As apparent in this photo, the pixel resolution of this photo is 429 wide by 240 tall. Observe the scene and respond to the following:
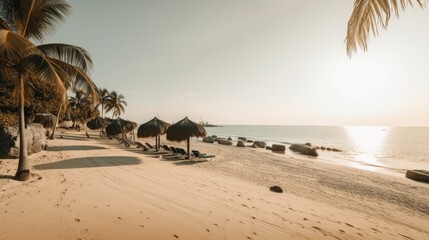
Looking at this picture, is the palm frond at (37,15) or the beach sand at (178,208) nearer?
the beach sand at (178,208)

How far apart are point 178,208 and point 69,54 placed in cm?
632

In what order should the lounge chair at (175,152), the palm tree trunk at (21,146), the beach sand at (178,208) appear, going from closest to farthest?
the beach sand at (178,208) → the palm tree trunk at (21,146) → the lounge chair at (175,152)

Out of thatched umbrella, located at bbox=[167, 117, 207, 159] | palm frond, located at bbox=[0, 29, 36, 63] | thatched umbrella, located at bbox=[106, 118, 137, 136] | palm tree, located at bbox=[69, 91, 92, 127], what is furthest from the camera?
palm tree, located at bbox=[69, 91, 92, 127]

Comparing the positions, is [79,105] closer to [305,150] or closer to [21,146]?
[21,146]

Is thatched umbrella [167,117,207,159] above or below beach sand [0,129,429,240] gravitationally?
above

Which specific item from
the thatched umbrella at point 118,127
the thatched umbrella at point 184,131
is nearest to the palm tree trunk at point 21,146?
the thatched umbrella at point 184,131

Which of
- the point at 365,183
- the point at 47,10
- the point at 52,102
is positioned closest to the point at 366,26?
the point at 47,10

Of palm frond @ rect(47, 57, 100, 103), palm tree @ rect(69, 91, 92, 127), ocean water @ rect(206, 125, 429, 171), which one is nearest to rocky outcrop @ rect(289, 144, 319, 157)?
ocean water @ rect(206, 125, 429, 171)

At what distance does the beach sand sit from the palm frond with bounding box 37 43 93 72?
4.07 metres

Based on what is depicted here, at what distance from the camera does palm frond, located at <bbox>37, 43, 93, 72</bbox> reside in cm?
696

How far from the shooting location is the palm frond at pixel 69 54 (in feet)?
22.9

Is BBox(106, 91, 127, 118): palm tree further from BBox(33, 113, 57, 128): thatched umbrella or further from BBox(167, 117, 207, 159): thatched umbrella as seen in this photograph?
BBox(167, 117, 207, 159): thatched umbrella

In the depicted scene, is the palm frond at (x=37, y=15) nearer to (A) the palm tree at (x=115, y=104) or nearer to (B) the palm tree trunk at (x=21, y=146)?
(B) the palm tree trunk at (x=21, y=146)

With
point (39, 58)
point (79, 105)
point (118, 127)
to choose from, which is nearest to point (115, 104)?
point (79, 105)
